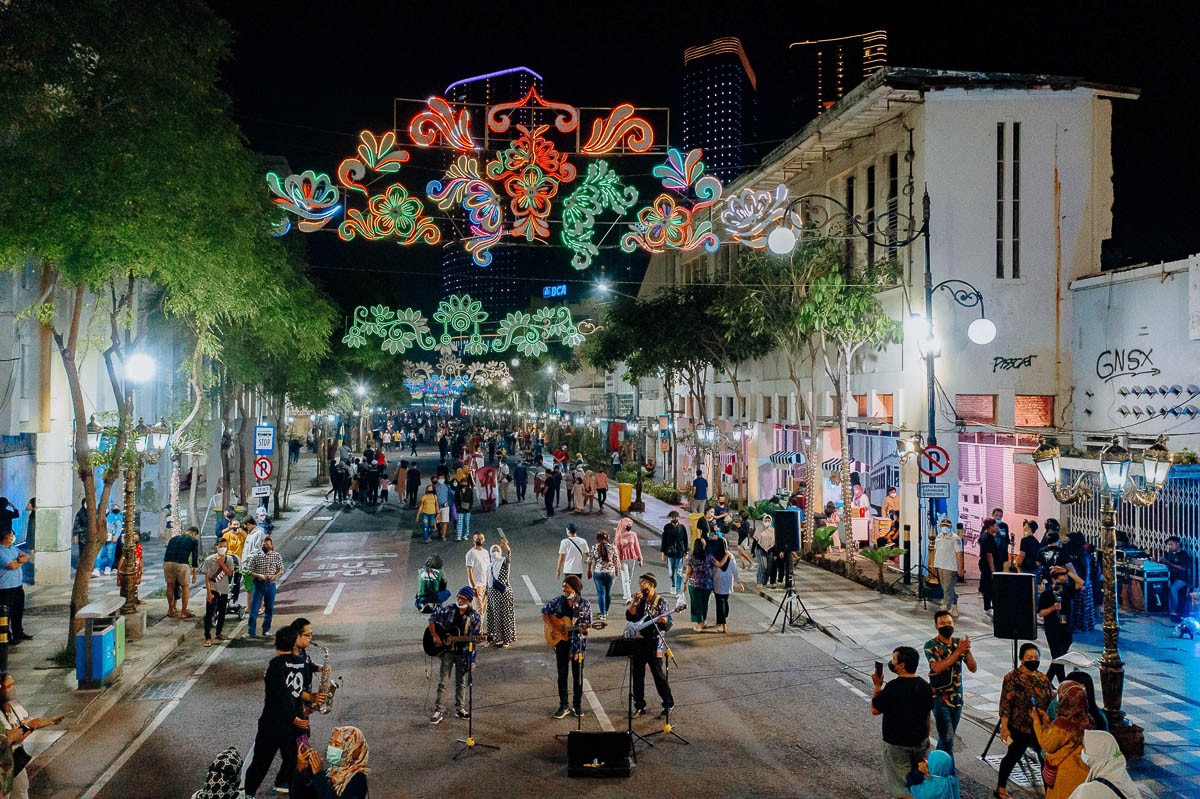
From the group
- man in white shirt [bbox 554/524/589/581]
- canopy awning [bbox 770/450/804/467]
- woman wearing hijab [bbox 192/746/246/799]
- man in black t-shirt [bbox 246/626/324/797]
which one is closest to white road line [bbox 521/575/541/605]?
man in white shirt [bbox 554/524/589/581]

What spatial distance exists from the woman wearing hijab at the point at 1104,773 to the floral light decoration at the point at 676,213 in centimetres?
1347

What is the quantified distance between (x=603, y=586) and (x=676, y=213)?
7.71m

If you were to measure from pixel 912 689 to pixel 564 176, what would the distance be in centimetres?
1283

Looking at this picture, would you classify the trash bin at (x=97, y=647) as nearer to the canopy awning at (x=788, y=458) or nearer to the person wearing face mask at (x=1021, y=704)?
the person wearing face mask at (x=1021, y=704)

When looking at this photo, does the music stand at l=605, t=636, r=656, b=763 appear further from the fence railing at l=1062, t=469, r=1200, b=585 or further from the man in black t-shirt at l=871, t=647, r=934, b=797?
the fence railing at l=1062, t=469, r=1200, b=585

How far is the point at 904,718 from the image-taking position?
282 inches

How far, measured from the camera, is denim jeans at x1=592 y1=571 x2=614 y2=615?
15.1 metres

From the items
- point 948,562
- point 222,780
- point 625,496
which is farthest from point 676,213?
point 625,496

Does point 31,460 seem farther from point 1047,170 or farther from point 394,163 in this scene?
point 1047,170

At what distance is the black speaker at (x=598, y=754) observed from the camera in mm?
8617

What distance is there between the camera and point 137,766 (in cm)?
891

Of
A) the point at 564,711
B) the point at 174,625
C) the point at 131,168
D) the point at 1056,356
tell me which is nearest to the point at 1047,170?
the point at 1056,356

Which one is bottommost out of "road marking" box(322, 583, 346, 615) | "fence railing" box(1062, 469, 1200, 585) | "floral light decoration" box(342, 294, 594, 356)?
"road marking" box(322, 583, 346, 615)

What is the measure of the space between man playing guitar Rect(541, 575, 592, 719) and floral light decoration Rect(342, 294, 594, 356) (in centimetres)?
1246
